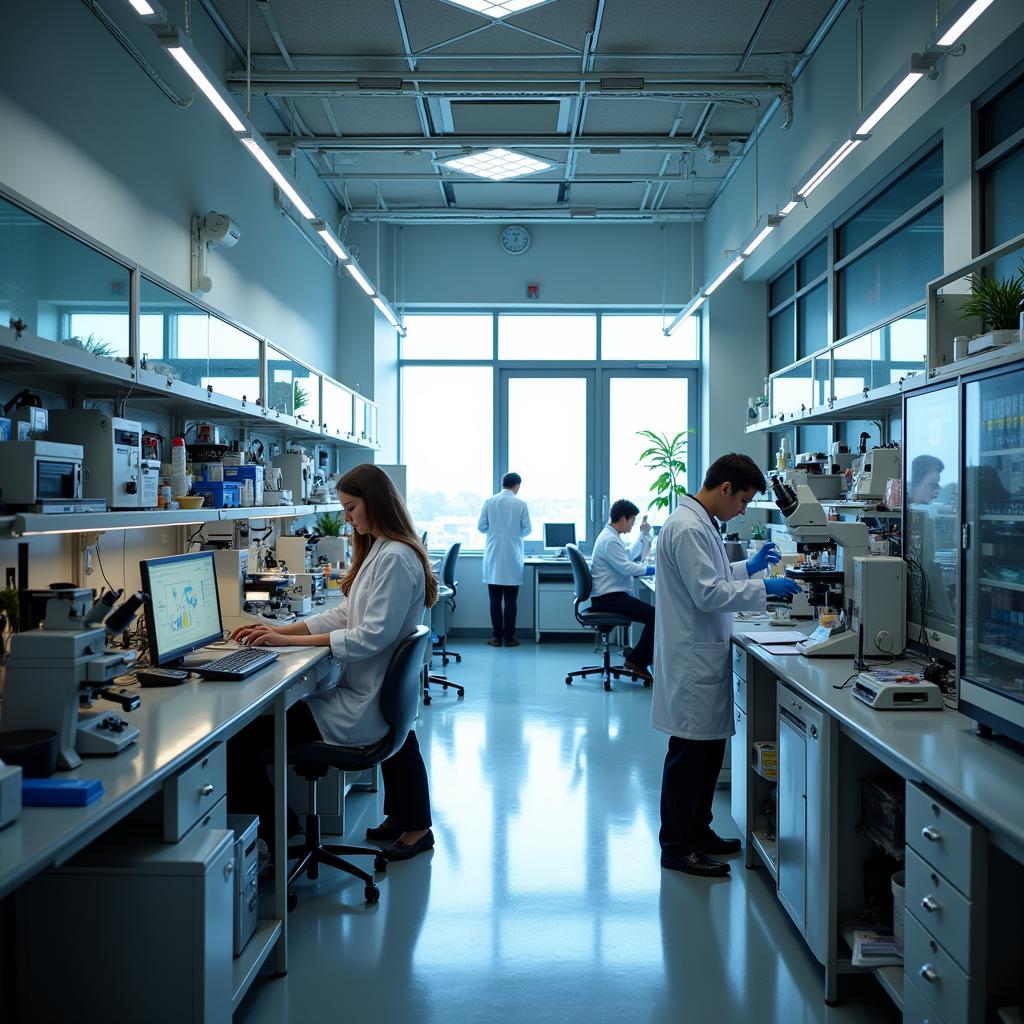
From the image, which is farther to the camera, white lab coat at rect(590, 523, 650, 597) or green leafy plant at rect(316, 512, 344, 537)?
white lab coat at rect(590, 523, 650, 597)

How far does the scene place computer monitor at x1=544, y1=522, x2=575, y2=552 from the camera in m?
7.85

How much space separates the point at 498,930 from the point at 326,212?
20.5 ft

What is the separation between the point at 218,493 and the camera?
3299 millimetres

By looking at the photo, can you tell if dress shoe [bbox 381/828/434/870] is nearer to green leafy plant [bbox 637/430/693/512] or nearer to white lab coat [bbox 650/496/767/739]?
white lab coat [bbox 650/496/767/739]

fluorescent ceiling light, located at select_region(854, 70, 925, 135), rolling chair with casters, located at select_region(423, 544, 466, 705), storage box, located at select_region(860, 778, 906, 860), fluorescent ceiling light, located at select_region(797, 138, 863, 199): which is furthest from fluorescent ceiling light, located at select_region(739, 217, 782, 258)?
storage box, located at select_region(860, 778, 906, 860)

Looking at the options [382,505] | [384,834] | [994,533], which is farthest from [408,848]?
[994,533]

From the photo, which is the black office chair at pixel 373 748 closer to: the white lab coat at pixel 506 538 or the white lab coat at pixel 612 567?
the white lab coat at pixel 612 567

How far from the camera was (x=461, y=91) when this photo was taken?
494cm

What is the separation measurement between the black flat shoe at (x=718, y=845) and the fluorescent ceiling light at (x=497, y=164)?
4.80 m

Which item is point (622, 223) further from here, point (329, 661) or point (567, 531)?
point (329, 661)

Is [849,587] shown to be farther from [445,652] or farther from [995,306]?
[445,652]

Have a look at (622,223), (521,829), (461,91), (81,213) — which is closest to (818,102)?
(461,91)

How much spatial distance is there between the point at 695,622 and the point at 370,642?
115 cm

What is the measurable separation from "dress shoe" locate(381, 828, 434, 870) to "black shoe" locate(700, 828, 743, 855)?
1.06 meters
